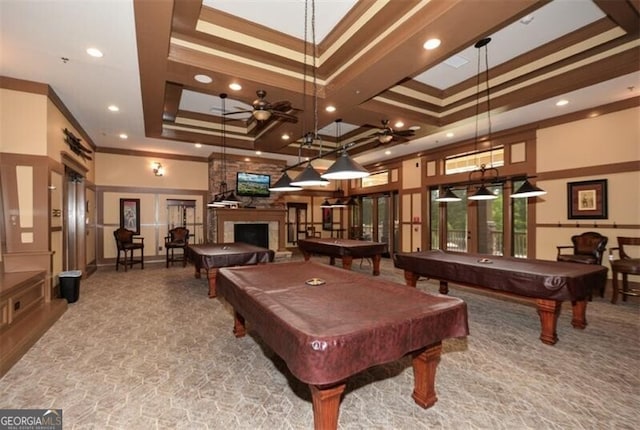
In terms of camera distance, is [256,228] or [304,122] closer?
[304,122]

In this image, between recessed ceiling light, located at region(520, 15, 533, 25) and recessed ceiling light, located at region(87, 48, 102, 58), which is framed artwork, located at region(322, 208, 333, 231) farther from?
recessed ceiling light, located at region(87, 48, 102, 58)

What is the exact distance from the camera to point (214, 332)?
11.5 ft

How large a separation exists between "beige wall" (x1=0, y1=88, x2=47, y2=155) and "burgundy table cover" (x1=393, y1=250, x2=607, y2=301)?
5954 millimetres

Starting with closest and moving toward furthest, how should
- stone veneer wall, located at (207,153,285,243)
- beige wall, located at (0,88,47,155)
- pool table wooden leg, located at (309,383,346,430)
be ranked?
1. pool table wooden leg, located at (309,383,346,430)
2. beige wall, located at (0,88,47,155)
3. stone veneer wall, located at (207,153,285,243)

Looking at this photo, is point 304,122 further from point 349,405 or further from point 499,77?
point 349,405

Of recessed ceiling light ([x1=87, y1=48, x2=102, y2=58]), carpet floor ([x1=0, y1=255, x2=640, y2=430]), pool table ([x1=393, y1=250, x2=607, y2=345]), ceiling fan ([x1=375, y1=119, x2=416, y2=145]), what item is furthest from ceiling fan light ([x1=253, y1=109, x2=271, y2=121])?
pool table ([x1=393, y1=250, x2=607, y2=345])

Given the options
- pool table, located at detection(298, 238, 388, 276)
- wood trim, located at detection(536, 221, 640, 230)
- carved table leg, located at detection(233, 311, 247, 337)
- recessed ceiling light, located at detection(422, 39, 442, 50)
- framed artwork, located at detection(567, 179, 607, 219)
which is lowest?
carved table leg, located at detection(233, 311, 247, 337)

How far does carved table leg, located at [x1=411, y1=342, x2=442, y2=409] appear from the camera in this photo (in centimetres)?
212

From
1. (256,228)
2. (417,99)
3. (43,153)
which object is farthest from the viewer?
(256,228)

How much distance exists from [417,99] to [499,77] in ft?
4.50

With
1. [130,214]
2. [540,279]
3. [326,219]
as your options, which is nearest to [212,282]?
[540,279]

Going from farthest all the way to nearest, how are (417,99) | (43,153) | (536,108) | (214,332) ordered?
(417,99)
(536,108)
(43,153)
(214,332)

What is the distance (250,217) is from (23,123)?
547cm

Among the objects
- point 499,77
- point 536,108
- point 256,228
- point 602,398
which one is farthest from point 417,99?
point 256,228
